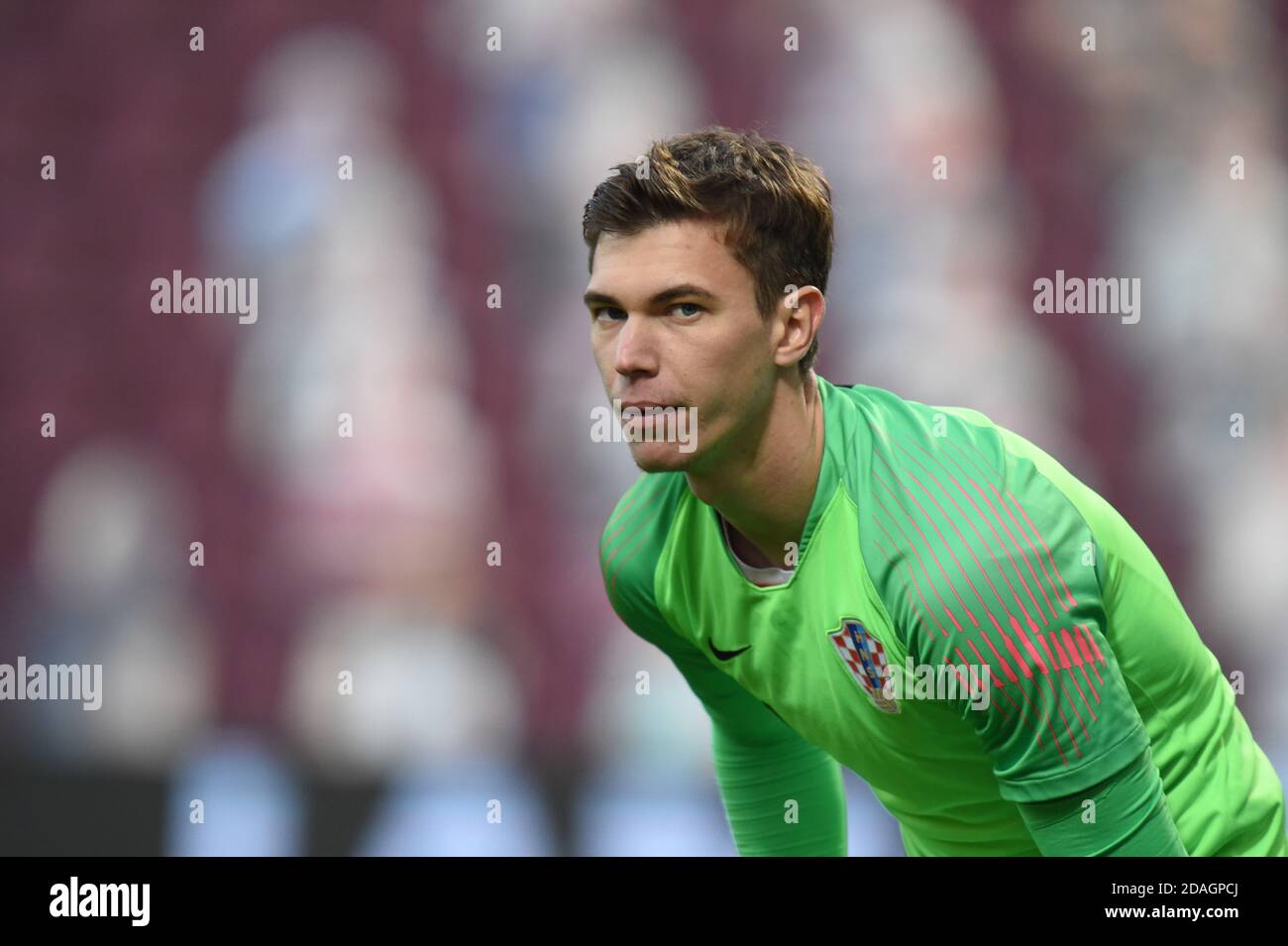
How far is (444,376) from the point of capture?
4.67m

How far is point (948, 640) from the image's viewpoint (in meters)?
1.99

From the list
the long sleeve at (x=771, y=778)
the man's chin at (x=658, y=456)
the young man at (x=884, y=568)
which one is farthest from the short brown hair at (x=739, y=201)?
the long sleeve at (x=771, y=778)

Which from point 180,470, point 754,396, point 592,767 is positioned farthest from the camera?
point 180,470

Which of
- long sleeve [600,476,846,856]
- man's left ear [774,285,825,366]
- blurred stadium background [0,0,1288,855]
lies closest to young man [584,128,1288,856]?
man's left ear [774,285,825,366]

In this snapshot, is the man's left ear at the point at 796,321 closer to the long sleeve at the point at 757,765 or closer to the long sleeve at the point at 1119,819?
the long sleeve at the point at 757,765

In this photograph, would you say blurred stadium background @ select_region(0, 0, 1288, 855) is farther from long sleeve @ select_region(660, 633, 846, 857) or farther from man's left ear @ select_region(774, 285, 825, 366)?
man's left ear @ select_region(774, 285, 825, 366)

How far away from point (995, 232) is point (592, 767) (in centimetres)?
199

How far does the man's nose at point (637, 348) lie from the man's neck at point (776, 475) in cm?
18

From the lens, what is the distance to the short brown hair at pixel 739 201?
86.7 inches

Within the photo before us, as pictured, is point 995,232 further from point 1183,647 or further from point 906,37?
point 1183,647

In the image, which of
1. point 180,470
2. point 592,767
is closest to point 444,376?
point 180,470

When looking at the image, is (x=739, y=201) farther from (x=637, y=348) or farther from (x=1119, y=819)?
(x=1119, y=819)

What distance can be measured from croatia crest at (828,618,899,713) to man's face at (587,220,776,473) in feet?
1.02

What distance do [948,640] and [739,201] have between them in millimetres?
689
